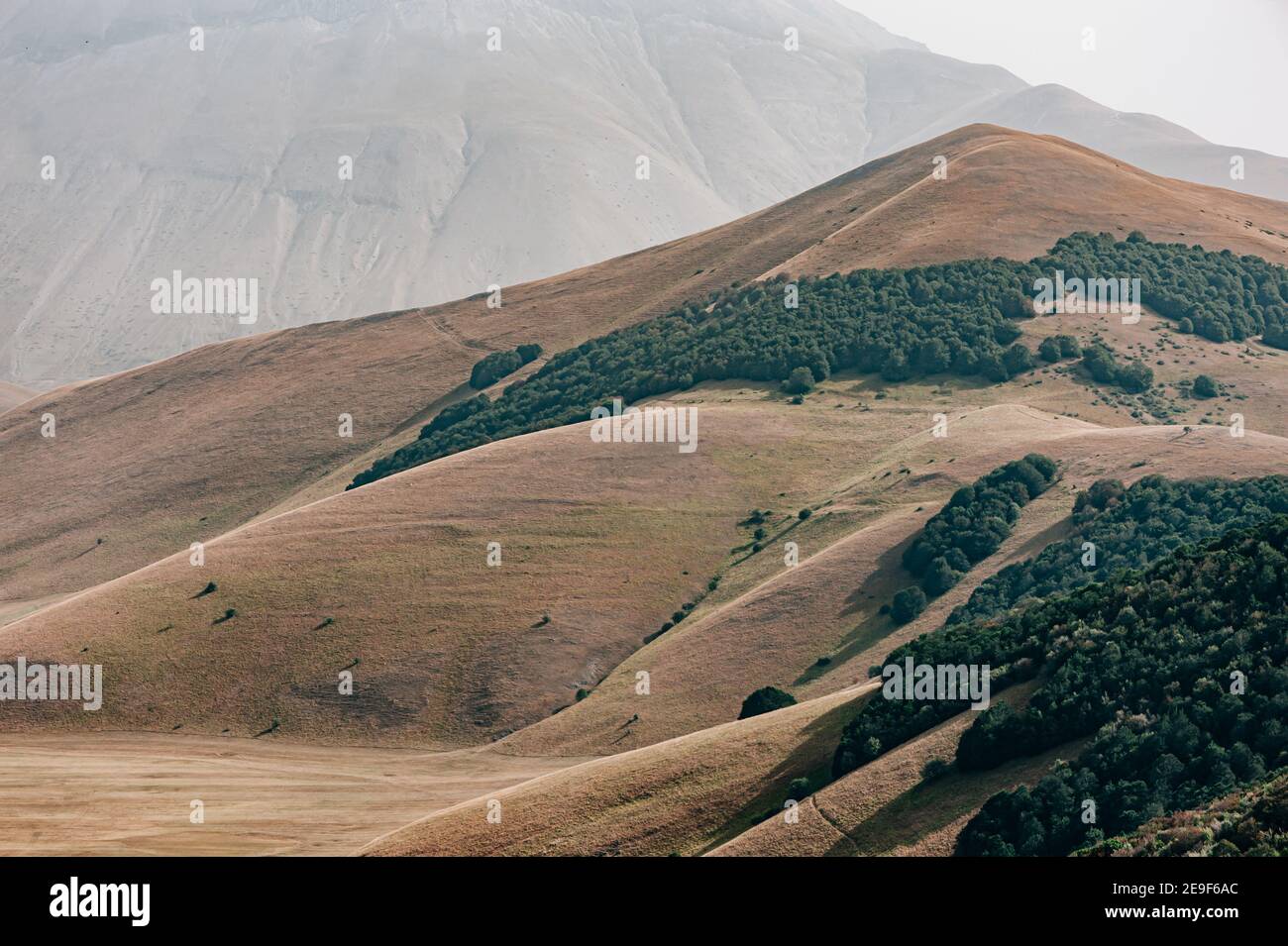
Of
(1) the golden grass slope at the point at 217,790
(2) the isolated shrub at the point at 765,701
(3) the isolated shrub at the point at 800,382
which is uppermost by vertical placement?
(3) the isolated shrub at the point at 800,382

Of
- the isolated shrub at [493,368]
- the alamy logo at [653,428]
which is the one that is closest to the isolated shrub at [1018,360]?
the alamy logo at [653,428]

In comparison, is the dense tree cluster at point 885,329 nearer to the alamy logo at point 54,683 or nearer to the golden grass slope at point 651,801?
the alamy logo at point 54,683

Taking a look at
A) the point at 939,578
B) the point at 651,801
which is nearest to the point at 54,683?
the point at 651,801

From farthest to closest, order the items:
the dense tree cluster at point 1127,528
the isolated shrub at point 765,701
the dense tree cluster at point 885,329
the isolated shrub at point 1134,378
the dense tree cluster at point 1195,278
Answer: the dense tree cluster at point 1195,278
the dense tree cluster at point 885,329
the isolated shrub at point 1134,378
the dense tree cluster at point 1127,528
the isolated shrub at point 765,701

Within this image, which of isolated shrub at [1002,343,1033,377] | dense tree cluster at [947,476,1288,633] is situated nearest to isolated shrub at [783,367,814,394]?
isolated shrub at [1002,343,1033,377]

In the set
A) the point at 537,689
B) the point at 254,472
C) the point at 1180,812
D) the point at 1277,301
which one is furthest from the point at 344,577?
the point at 1277,301
